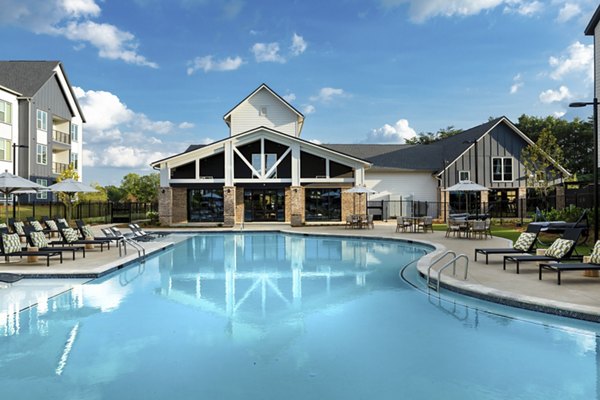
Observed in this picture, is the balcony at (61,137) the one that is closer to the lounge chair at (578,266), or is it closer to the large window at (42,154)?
the large window at (42,154)

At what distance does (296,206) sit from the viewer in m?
28.6

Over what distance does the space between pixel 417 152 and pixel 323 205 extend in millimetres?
12170

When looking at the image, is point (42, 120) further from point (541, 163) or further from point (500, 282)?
point (541, 163)

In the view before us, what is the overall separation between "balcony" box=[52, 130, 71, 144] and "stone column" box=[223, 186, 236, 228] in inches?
779

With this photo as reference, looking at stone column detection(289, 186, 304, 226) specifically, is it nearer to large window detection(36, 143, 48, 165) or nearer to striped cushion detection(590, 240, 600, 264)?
striped cushion detection(590, 240, 600, 264)

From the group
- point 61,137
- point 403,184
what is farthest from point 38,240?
point 61,137

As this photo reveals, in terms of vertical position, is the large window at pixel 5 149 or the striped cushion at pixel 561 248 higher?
the large window at pixel 5 149

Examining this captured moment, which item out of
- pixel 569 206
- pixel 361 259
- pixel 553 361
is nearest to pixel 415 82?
pixel 569 206

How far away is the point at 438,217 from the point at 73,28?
27.4 m

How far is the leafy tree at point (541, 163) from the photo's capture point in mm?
32000

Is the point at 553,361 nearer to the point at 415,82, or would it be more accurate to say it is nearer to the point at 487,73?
the point at 487,73

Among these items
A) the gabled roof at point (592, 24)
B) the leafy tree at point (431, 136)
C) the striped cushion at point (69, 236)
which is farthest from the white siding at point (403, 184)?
the leafy tree at point (431, 136)

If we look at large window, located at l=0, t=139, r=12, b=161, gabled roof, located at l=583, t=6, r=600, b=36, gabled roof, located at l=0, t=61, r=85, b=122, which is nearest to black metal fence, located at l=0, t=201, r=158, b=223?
large window, located at l=0, t=139, r=12, b=161

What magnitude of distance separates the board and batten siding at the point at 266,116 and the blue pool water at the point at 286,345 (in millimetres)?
23792
